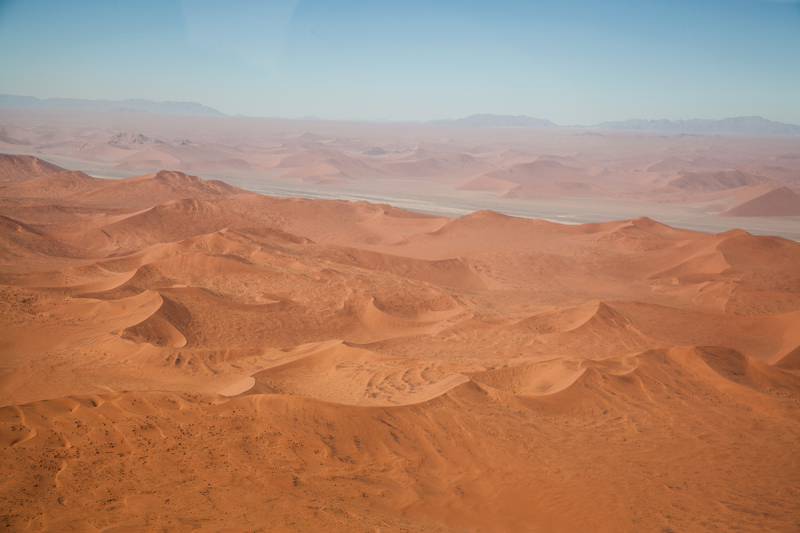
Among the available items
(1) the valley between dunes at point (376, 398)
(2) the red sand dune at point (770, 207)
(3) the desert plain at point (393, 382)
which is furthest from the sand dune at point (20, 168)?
(2) the red sand dune at point (770, 207)

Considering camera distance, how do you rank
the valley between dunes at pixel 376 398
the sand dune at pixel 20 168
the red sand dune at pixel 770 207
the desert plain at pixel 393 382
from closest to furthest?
the valley between dunes at pixel 376 398 < the desert plain at pixel 393 382 < the sand dune at pixel 20 168 < the red sand dune at pixel 770 207

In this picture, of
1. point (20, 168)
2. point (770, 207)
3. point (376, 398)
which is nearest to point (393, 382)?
point (376, 398)

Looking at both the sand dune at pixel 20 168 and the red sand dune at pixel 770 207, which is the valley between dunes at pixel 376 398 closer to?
the red sand dune at pixel 770 207

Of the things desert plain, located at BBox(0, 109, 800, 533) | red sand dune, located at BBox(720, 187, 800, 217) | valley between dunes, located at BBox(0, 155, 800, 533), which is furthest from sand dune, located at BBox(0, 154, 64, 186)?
red sand dune, located at BBox(720, 187, 800, 217)

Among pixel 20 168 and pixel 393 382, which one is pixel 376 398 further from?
pixel 20 168

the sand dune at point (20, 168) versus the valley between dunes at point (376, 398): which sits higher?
the sand dune at point (20, 168)

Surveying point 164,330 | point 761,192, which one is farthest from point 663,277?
point 761,192
